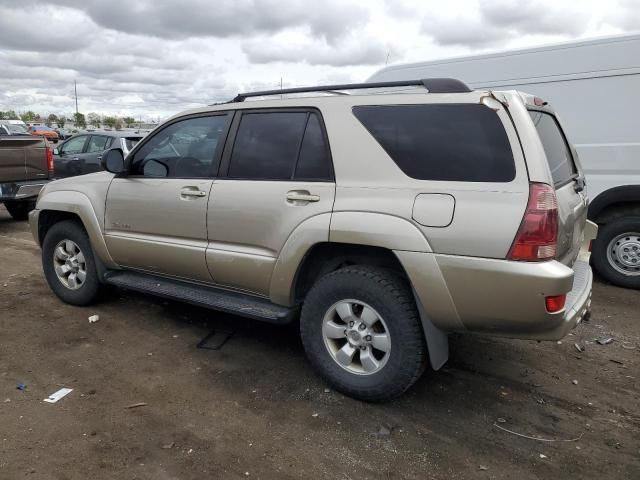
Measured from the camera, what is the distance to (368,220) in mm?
2859

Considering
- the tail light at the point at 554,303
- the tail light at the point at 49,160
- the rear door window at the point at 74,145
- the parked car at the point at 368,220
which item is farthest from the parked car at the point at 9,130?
the tail light at the point at 554,303

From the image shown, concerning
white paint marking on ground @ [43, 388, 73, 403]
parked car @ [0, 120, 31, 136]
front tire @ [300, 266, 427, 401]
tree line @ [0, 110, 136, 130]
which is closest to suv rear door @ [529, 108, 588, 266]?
front tire @ [300, 266, 427, 401]

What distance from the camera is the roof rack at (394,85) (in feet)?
9.23

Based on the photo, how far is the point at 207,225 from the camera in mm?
3537

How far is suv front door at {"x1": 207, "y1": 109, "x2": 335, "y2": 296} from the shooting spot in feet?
10.3

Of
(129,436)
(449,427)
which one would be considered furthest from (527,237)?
(129,436)

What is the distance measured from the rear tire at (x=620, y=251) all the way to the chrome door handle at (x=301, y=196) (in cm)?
396

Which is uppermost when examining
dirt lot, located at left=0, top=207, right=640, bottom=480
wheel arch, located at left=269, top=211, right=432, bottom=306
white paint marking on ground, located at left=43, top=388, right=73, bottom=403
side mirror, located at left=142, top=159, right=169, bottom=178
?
side mirror, located at left=142, top=159, right=169, bottom=178

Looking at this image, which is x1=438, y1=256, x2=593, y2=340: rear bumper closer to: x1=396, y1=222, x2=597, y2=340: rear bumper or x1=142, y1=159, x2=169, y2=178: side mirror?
x1=396, y1=222, x2=597, y2=340: rear bumper

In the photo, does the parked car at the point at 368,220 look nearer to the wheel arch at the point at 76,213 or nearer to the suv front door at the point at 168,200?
the suv front door at the point at 168,200

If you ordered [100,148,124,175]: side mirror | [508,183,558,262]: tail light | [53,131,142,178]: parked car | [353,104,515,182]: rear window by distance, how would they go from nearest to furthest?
[508,183,558,262]: tail light
[353,104,515,182]: rear window
[100,148,124,175]: side mirror
[53,131,142,178]: parked car

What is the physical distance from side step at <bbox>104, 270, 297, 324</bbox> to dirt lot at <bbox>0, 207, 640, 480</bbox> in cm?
41

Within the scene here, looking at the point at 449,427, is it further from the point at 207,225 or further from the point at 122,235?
the point at 122,235

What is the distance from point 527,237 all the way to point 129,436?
92.8 inches
